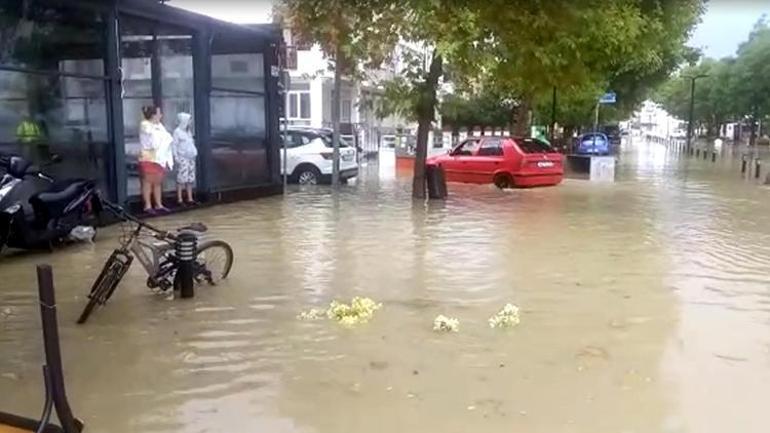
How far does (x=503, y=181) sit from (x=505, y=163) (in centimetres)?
45

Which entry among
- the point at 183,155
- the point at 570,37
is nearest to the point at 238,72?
the point at 183,155

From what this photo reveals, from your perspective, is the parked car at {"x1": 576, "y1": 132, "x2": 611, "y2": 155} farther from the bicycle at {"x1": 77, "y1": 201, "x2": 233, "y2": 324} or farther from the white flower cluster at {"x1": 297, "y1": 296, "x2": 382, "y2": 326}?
the white flower cluster at {"x1": 297, "y1": 296, "x2": 382, "y2": 326}

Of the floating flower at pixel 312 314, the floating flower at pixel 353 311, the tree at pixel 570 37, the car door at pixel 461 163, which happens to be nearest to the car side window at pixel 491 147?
the car door at pixel 461 163

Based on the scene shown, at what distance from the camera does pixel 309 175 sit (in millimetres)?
21391

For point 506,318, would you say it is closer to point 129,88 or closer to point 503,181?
point 129,88

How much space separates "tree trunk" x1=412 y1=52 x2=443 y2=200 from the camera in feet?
57.1

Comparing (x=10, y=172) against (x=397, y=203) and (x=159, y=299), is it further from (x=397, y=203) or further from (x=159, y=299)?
(x=397, y=203)

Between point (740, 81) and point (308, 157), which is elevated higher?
point (740, 81)

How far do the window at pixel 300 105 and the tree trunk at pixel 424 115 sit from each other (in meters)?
21.3

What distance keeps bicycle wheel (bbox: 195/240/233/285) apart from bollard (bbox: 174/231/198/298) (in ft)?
0.63

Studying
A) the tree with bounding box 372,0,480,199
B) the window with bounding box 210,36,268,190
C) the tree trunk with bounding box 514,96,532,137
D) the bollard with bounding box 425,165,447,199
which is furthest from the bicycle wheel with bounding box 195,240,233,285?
the tree trunk with bounding box 514,96,532,137

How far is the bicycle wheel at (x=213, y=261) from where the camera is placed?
25.9 feet

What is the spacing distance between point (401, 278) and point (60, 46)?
272 inches

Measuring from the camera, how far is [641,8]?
1653 cm
